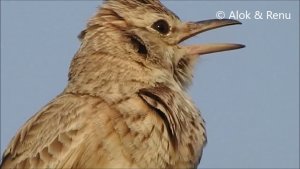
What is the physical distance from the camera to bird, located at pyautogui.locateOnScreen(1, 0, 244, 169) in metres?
9.17

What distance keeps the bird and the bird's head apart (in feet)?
0.04

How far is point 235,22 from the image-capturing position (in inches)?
421

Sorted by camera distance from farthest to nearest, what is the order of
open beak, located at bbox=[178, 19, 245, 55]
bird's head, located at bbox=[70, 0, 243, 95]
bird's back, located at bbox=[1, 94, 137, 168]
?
1. open beak, located at bbox=[178, 19, 245, 55]
2. bird's head, located at bbox=[70, 0, 243, 95]
3. bird's back, located at bbox=[1, 94, 137, 168]

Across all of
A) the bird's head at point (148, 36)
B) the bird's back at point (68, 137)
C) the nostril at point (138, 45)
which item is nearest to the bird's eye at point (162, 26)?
the bird's head at point (148, 36)

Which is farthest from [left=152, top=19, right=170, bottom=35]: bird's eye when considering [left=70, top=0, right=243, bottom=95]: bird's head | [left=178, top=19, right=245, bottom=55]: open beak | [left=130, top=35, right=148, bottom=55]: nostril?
[left=130, top=35, right=148, bottom=55]: nostril

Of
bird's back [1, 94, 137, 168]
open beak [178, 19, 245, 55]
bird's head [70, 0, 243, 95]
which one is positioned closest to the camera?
bird's back [1, 94, 137, 168]

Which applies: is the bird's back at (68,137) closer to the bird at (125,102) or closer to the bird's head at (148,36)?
the bird at (125,102)

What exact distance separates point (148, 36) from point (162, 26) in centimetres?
27

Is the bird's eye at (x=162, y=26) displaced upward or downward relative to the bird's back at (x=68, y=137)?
upward

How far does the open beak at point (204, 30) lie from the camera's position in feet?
34.6

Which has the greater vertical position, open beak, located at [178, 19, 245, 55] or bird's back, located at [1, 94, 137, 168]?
open beak, located at [178, 19, 245, 55]

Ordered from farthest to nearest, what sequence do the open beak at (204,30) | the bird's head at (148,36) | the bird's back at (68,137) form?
the open beak at (204,30)
the bird's head at (148,36)
the bird's back at (68,137)

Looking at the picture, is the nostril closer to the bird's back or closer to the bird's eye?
the bird's eye

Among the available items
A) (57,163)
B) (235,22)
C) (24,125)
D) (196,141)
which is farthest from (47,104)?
(235,22)
